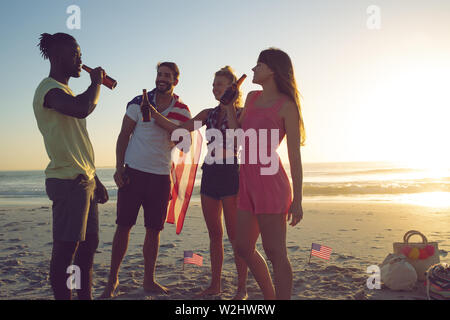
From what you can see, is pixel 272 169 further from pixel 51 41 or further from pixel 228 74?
pixel 51 41

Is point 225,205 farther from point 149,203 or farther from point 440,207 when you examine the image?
point 440,207

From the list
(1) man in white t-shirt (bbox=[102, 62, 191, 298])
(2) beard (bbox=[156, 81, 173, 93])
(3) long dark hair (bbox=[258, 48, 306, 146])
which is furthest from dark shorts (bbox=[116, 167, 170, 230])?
(3) long dark hair (bbox=[258, 48, 306, 146])

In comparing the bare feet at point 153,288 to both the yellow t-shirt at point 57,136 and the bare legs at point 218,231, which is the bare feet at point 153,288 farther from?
the yellow t-shirt at point 57,136

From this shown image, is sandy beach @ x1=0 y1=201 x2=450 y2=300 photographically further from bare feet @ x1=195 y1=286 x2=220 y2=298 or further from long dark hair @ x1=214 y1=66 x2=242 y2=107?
long dark hair @ x1=214 y1=66 x2=242 y2=107

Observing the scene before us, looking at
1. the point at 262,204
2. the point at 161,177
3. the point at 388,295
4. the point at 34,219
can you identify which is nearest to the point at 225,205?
the point at 161,177

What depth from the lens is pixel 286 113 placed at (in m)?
2.66

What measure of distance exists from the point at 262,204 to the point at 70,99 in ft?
4.79

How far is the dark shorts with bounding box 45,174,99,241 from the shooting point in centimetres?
260

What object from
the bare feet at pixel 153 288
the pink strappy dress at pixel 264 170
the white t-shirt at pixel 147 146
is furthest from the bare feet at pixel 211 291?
the pink strappy dress at pixel 264 170

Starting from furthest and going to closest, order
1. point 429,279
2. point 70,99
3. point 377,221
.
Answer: point 377,221 → point 429,279 → point 70,99

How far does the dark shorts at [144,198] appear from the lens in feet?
12.7

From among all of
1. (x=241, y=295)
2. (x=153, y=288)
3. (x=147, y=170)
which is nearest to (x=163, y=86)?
(x=147, y=170)

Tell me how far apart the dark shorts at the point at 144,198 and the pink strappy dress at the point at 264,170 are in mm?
1360
